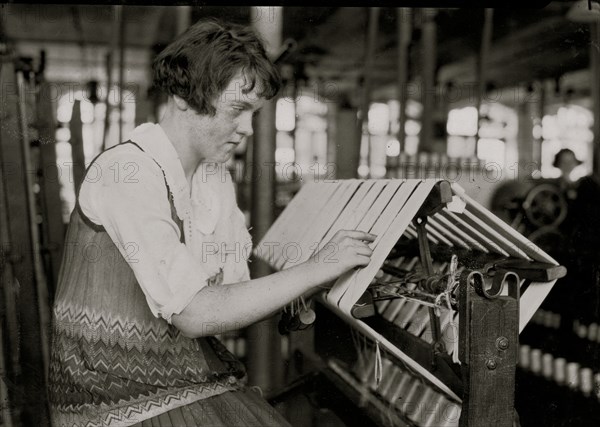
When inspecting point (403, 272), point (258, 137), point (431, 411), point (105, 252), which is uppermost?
point (258, 137)

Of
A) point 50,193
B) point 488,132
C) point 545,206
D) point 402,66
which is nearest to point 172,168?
point 50,193

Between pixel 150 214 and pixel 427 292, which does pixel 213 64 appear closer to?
pixel 150 214

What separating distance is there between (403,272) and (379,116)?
413 inches

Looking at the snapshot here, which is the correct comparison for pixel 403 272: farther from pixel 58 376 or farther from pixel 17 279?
pixel 17 279

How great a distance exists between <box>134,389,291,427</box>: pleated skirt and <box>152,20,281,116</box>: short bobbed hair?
0.67 meters

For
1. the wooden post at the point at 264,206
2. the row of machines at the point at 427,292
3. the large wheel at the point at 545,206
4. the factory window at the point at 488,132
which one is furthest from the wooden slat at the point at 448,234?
the factory window at the point at 488,132

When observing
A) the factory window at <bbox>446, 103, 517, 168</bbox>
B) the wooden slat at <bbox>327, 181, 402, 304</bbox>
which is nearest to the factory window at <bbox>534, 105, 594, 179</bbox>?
the factory window at <bbox>446, 103, 517, 168</bbox>

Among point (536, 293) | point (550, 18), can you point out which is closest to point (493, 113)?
point (550, 18)

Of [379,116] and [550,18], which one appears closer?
[550,18]

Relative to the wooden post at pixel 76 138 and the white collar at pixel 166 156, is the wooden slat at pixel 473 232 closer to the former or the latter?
the white collar at pixel 166 156

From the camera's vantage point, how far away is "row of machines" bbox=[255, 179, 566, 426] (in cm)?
119

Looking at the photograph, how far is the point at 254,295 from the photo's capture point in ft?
3.90

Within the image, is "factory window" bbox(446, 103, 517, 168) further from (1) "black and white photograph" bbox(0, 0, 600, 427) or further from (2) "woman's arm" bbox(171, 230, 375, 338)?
(2) "woman's arm" bbox(171, 230, 375, 338)

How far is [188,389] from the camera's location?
1374mm
